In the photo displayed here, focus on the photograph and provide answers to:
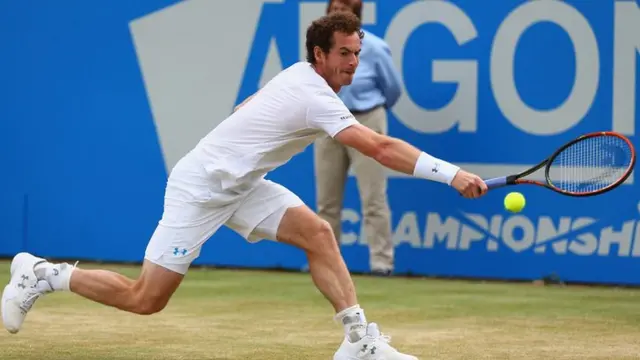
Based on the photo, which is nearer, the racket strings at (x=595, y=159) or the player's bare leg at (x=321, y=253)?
the player's bare leg at (x=321, y=253)

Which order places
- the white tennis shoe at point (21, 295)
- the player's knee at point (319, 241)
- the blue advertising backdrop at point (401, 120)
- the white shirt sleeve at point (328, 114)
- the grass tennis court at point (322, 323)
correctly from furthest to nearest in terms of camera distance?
the blue advertising backdrop at point (401, 120)
the grass tennis court at point (322, 323)
the white tennis shoe at point (21, 295)
the player's knee at point (319, 241)
the white shirt sleeve at point (328, 114)

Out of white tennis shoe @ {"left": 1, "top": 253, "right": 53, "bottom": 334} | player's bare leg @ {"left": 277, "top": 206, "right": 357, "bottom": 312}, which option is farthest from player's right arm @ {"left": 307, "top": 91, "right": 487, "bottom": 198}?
white tennis shoe @ {"left": 1, "top": 253, "right": 53, "bottom": 334}

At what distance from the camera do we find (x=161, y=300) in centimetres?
557

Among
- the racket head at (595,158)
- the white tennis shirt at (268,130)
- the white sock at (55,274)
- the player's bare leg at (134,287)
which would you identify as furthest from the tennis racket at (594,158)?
the white sock at (55,274)

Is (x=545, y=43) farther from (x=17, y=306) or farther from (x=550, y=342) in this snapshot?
(x=17, y=306)

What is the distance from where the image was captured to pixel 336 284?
5.53m

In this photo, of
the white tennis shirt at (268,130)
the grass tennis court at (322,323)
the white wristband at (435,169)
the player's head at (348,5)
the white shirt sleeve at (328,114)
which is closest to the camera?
the white wristband at (435,169)

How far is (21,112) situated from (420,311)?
169 inches

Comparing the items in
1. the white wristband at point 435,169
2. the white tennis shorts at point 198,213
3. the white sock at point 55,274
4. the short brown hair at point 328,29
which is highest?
the short brown hair at point 328,29

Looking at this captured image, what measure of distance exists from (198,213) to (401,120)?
404 centimetres

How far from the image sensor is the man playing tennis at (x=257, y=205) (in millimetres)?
5445

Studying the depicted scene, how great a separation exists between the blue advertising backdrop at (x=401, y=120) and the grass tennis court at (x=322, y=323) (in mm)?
393

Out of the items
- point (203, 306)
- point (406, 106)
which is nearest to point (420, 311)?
point (203, 306)

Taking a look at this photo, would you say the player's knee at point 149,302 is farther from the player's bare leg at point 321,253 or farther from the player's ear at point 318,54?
the player's ear at point 318,54
